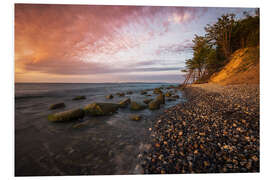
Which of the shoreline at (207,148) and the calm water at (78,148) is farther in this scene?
the calm water at (78,148)

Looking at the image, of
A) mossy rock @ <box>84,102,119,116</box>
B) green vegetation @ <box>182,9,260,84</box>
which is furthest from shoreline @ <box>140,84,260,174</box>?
green vegetation @ <box>182,9,260,84</box>

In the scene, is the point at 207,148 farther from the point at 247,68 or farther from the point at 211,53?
the point at 211,53

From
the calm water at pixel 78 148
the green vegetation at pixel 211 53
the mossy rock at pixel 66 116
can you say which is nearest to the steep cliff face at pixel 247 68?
the green vegetation at pixel 211 53

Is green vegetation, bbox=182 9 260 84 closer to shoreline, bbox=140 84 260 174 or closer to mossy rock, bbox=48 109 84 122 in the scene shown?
shoreline, bbox=140 84 260 174

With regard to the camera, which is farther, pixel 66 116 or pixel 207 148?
pixel 66 116

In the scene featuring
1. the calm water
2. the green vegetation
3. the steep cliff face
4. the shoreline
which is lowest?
the calm water

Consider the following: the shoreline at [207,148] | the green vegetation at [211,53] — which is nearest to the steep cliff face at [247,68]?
the shoreline at [207,148]

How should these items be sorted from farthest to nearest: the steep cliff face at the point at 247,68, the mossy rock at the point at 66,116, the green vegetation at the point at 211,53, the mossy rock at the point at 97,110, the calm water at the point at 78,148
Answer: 1. the green vegetation at the point at 211,53
2. the mossy rock at the point at 97,110
3. the mossy rock at the point at 66,116
4. the steep cliff face at the point at 247,68
5. the calm water at the point at 78,148

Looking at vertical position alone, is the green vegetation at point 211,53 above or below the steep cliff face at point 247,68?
above

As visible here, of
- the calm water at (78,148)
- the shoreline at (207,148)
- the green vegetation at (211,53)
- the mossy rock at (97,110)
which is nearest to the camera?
the shoreline at (207,148)

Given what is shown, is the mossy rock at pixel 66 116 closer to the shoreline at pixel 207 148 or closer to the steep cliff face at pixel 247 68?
the shoreline at pixel 207 148

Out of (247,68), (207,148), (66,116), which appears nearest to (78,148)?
(66,116)

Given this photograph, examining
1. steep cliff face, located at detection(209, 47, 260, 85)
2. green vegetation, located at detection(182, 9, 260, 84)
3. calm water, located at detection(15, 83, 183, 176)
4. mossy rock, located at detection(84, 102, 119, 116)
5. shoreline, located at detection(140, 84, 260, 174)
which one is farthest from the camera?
green vegetation, located at detection(182, 9, 260, 84)

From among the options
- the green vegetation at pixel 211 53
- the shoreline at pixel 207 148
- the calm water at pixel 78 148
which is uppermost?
the green vegetation at pixel 211 53
